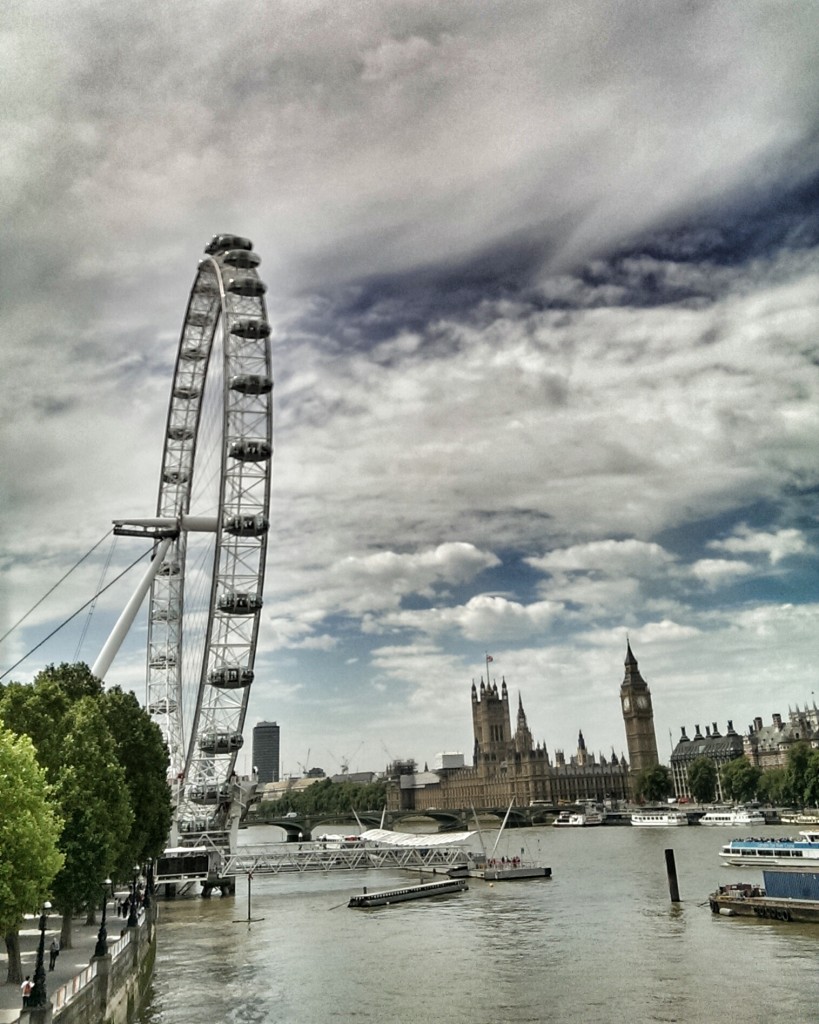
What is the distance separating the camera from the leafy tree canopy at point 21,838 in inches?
757

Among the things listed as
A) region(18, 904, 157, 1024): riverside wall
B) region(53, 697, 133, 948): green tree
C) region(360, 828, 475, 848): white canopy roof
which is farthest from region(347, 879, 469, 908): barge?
region(53, 697, 133, 948): green tree

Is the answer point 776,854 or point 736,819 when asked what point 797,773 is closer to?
point 736,819

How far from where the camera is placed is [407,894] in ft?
185

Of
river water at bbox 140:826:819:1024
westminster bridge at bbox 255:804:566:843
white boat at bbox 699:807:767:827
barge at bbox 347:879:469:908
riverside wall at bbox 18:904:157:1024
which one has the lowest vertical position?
river water at bbox 140:826:819:1024

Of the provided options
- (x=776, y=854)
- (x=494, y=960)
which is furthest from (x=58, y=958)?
(x=776, y=854)

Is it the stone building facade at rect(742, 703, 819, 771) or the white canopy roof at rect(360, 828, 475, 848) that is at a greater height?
the stone building facade at rect(742, 703, 819, 771)

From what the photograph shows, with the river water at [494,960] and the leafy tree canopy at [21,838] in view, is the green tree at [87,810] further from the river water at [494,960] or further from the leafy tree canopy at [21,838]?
the river water at [494,960]

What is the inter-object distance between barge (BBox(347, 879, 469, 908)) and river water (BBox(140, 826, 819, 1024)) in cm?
126

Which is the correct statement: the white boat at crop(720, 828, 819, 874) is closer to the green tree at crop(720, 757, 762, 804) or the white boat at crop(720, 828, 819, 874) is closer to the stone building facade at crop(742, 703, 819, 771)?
the green tree at crop(720, 757, 762, 804)

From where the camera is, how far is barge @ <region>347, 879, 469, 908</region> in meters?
53.4

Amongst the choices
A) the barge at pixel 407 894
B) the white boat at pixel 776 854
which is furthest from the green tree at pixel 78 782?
the white boat at pixel 776 854

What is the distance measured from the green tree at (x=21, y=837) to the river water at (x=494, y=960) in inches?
344

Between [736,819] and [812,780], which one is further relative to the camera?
[736,819]

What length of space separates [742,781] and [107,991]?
424ft
